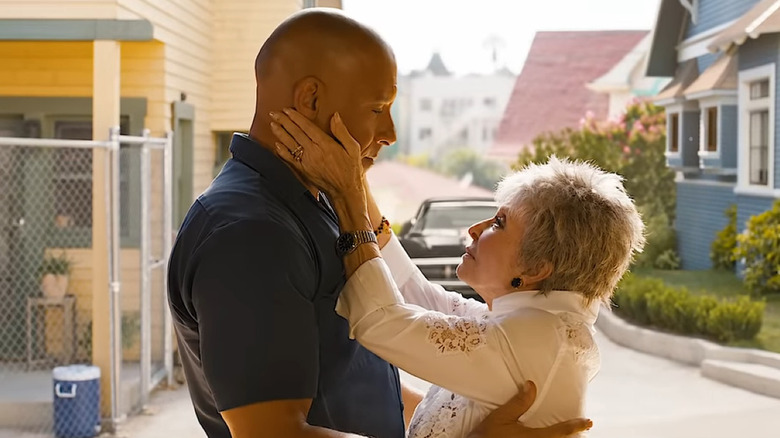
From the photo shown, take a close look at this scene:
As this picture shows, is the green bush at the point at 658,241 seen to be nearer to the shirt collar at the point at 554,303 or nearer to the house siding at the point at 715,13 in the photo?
the house siding at the point at 715,13

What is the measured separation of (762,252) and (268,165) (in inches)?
145

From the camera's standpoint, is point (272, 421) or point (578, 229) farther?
point (578, 229)

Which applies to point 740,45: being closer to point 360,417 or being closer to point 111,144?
point 111,144

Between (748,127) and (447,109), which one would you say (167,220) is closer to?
(447,109)

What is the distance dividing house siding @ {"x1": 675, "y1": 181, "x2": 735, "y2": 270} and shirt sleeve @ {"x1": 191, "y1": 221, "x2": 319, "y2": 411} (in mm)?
3912

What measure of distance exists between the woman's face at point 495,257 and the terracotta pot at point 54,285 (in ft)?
11.5

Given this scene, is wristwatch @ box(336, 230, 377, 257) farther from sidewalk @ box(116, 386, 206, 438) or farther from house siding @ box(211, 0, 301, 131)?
house siding @ box(211, 0, 301, 131)

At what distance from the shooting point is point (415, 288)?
151cm

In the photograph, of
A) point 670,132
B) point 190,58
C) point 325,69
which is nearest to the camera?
point 325,69

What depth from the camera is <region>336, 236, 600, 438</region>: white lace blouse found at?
1.10 m

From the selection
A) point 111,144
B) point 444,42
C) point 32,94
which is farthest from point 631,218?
point 32,94

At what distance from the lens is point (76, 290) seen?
455 centimetres

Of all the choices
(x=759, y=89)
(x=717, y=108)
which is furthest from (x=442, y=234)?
(x=759, y=89)

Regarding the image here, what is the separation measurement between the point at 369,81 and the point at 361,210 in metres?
0.14
